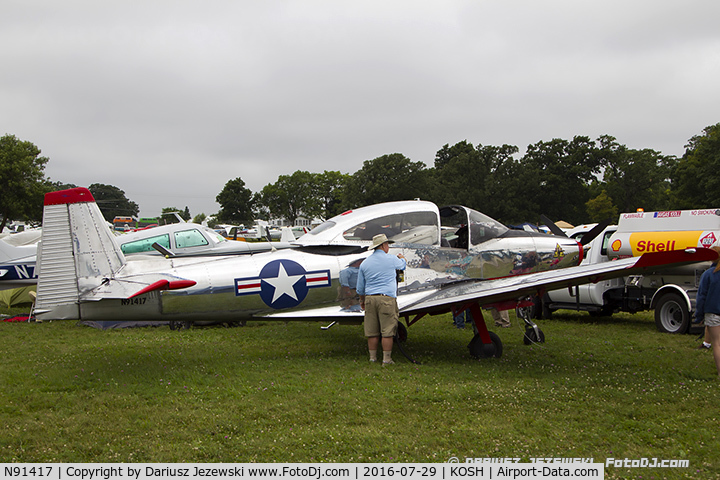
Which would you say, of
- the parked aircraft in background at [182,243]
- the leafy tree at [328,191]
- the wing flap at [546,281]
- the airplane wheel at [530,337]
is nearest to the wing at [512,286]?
the wing flap at [546,281]

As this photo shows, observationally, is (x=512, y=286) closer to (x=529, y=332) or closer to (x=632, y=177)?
(x=529, y=332)

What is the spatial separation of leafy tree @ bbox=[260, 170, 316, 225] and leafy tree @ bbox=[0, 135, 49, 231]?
204 ft

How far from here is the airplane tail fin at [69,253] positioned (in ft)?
20.0

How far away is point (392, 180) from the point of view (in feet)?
247

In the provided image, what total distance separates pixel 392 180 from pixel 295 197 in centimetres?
2963

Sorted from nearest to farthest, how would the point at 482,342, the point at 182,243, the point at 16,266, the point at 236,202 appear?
the point at 482,342 → the point at 16,266 → the point at 182,243 → the point at 236,202

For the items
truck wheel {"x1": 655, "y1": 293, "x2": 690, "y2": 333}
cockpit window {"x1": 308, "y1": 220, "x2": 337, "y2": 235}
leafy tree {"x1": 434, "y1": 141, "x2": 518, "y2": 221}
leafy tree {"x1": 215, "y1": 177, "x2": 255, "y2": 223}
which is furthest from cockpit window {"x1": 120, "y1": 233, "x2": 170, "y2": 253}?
leafy tree {"x1": 215, "y1": 177, "x2": 255, "y2": 223}

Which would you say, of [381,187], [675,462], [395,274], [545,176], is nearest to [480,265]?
[395,274]

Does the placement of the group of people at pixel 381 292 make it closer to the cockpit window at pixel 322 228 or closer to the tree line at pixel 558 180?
the cockpit window at pixel 322 228

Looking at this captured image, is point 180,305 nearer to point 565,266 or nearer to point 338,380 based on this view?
point 338,380

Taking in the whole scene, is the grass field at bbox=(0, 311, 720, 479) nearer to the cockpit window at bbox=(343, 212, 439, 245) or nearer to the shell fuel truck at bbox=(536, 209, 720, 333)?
the shell fuel truck at bbox=(536, 209, 720, 333)

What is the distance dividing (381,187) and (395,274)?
6828cm

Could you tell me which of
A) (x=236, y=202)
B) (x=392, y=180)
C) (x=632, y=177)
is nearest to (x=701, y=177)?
(x=632, y=177)

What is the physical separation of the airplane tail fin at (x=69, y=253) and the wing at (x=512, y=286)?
2.40 m
